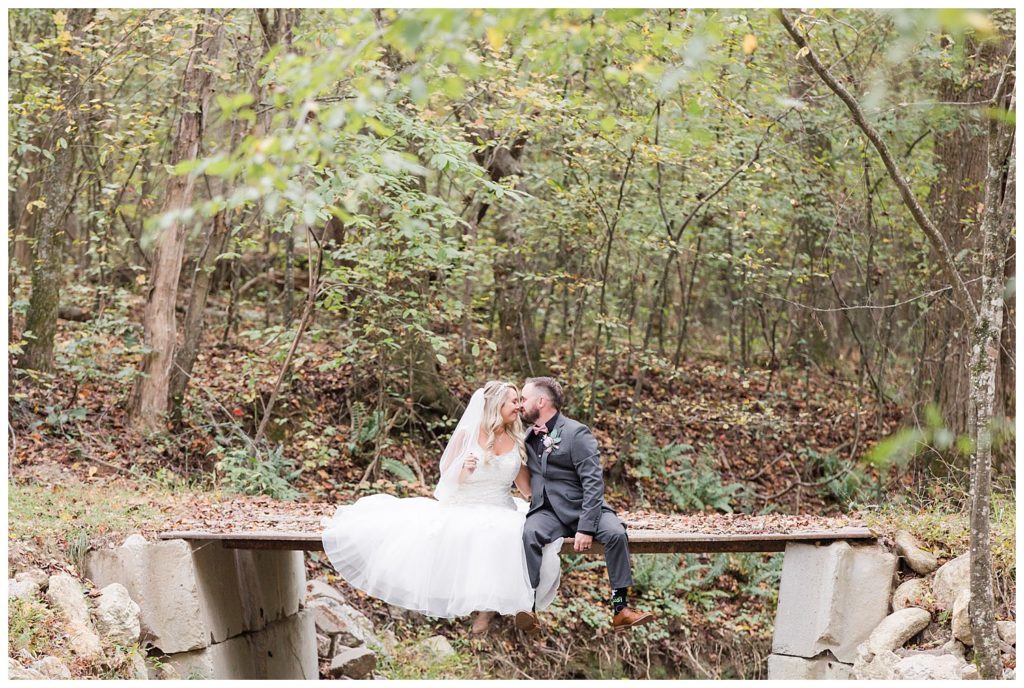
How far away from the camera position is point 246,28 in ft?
49.9

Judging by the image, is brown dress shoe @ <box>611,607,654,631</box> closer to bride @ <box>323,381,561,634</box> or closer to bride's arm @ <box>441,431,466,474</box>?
bride @ <box>323,381,561,634</box>

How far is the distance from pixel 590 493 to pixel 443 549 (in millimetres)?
1156

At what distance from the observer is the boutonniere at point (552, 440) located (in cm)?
711

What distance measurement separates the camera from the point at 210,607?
28.7 ft

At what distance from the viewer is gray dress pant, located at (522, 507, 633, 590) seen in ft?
22.4

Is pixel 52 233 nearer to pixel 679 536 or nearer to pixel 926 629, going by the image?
pixel 679 536

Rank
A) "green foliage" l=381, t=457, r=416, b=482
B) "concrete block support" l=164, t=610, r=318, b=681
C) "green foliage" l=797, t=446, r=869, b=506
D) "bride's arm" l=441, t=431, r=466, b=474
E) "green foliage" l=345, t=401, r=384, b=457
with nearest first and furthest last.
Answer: "bride's arm" l=441, t=431, r=466, b=474, "concrete block support" l=164, t=610, r=318, b=681, "green foliage" l=381, t=457, r=416, b=482, "green foliage" l=345, t=401, r=384, b=457, "green foliage" l=797, t=446, r=869, b=506

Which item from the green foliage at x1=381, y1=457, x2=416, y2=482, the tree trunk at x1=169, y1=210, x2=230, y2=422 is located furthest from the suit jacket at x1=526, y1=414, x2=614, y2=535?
the tree trunk at x1=169, y1=210, x2=230, y2=422

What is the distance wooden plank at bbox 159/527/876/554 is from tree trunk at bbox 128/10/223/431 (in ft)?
15.6

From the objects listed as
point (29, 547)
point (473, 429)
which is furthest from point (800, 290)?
point (29, 547)

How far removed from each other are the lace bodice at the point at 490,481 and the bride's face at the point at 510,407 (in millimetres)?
263

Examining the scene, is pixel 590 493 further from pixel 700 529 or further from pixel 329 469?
pixel 329 469

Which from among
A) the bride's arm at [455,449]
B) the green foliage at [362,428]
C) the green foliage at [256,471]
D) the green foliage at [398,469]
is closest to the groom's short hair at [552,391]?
the bride's arm at [455,449]

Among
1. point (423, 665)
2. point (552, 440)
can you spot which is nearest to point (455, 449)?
point (552, 440)
